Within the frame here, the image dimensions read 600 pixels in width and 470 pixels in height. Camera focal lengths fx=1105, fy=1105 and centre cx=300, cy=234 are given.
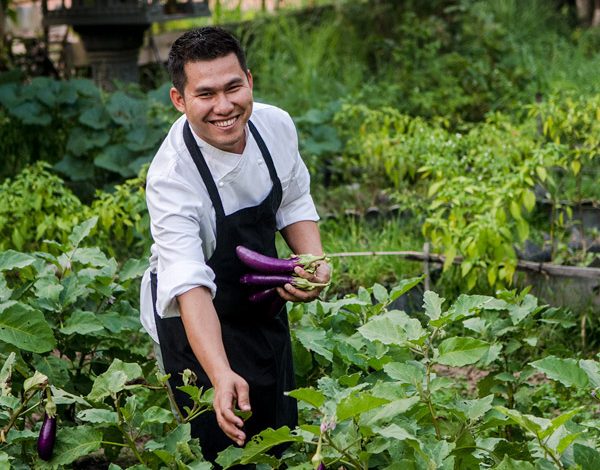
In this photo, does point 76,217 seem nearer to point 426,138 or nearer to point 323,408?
point 426,138

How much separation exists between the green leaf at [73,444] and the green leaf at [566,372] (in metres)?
1.04

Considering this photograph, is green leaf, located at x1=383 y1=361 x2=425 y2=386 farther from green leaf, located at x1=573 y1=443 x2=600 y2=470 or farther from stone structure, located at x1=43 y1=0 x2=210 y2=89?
stone structure, located at x1=43 y1=0 x2=210 y2=89

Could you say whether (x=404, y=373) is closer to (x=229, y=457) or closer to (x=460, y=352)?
(x=460, y=352)

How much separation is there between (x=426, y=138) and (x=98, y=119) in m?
2.18

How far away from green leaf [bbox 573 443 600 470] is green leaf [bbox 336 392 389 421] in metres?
0.40

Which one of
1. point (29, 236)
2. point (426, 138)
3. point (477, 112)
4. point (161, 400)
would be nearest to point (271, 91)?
point (477, 112)

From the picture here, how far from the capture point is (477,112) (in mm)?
7633

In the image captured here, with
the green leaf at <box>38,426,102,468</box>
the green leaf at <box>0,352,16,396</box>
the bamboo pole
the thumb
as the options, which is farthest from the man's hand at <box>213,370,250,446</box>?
the bamboo pole

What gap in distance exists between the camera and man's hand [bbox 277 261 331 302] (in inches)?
102

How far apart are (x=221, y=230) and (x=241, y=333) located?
0.30 m

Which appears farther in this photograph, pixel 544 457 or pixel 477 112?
pixel 477 112

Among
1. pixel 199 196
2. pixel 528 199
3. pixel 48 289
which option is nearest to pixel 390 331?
pixel 199 196

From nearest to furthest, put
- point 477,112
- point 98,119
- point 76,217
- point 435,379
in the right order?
point 435,379 → point 76,217 → point 98,119 → point 477,112

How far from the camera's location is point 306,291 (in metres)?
2.59
